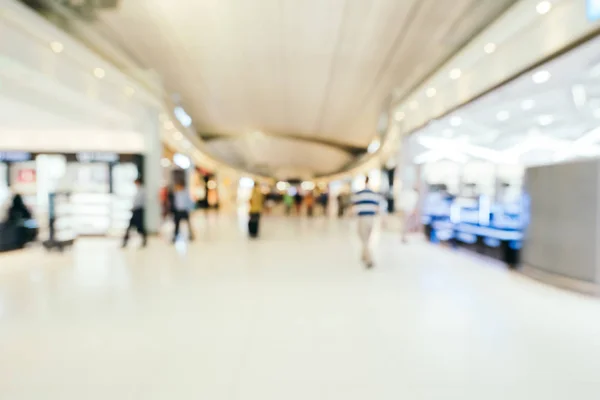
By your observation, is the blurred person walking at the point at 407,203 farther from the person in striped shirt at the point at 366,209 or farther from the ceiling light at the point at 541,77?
the person in striped shirt at the point at 366,209

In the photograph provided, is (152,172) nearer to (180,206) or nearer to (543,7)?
(180,206)

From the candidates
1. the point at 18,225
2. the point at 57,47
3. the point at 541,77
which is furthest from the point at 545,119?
the point at 18,225

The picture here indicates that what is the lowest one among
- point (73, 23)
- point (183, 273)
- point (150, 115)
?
point (183, 273)

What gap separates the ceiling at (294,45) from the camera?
11.2m

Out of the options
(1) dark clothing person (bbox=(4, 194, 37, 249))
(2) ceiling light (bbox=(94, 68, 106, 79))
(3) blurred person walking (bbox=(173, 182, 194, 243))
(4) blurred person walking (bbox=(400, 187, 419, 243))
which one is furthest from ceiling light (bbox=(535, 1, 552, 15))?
(1) dark clothing person (bbox=(4, 194, 37, 249))

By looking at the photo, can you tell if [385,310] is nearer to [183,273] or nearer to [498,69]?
[183,273]

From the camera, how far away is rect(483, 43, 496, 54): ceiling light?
25.7 feet

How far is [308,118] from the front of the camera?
3094 centimetres

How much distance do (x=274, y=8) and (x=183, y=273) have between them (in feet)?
28.0

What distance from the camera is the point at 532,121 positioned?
14352mm

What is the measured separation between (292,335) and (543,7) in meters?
6.33

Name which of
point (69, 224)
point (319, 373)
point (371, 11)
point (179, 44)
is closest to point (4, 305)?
point (319, 373)

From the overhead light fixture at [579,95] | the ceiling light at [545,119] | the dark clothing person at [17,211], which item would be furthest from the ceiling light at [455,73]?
the dark clothing person at [17,211]

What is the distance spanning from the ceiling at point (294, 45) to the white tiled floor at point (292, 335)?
5475 mm
